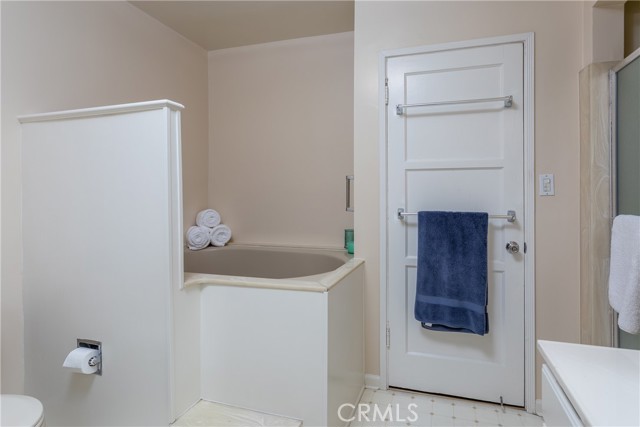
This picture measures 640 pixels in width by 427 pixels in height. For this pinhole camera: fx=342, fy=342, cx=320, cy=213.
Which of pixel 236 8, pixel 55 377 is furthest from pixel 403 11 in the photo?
pixel 55 377

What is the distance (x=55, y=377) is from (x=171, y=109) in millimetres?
Result: 1410

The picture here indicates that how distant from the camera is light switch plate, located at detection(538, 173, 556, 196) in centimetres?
182

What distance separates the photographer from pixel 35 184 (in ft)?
5.41

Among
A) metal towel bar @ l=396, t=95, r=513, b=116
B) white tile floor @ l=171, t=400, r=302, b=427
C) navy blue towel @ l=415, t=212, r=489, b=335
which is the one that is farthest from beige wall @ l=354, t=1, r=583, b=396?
white tile floor @ l=171, t=400, r=302, b=427

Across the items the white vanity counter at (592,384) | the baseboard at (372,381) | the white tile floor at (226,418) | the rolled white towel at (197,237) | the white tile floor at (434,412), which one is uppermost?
the rolled white towel at (197,237)

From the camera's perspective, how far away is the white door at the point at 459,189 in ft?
6.21

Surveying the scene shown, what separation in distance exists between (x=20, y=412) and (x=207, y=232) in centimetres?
172

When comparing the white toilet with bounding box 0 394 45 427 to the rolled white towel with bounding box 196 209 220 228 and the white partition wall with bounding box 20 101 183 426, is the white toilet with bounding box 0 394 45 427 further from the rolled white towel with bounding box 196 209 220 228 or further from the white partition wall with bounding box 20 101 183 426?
the rolled white towel with bounding box 196 209 220 228

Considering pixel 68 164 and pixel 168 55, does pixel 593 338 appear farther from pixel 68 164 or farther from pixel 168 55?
pixel 168 55

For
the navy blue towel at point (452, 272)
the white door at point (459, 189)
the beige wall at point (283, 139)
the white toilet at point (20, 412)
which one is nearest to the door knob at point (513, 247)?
the white door at point (459, 189)

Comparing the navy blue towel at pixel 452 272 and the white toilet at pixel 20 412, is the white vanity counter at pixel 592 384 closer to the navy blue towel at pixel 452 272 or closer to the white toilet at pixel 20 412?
the navy blue towel at pixel 452 272

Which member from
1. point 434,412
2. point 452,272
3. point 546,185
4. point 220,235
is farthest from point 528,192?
point 220,235

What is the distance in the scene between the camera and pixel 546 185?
1831mm

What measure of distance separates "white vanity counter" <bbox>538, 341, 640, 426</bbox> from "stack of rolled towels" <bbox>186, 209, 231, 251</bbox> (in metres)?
2.43
